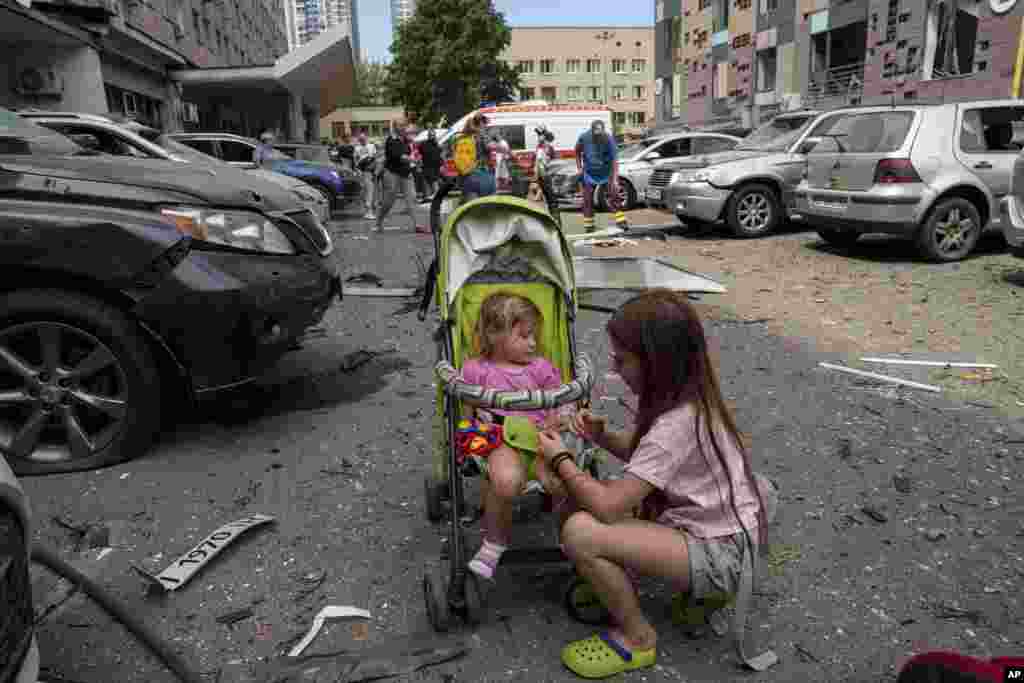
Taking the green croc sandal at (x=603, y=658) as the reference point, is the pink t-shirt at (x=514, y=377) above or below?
above

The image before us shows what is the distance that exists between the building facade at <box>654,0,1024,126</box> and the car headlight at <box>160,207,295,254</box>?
22.3m

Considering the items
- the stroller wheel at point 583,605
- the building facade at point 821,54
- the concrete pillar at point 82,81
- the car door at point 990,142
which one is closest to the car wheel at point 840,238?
the car door at point 990,142

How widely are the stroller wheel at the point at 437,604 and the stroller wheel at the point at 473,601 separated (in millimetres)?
72

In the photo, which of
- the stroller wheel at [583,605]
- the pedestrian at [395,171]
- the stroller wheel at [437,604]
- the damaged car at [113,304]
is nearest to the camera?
the stroller wheel at [437,604]

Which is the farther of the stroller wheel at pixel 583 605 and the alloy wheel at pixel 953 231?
the alloy wheel at pixel 953 231

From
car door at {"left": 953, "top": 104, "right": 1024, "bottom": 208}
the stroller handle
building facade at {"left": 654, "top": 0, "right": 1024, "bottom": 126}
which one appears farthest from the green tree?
the stroller handle

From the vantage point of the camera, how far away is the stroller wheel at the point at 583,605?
2678 mm

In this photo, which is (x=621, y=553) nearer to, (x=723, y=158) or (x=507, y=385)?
(x=507, y=385)

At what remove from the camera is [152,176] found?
385 centimetres

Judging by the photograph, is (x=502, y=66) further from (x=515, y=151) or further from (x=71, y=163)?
(x=71, y=163)

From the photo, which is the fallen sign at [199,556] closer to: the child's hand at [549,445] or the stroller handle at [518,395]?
the stroller handle at [518,395]

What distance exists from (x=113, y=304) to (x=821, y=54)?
116 feet

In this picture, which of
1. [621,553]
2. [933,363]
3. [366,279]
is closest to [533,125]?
[366,279]

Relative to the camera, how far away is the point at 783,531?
330cm
